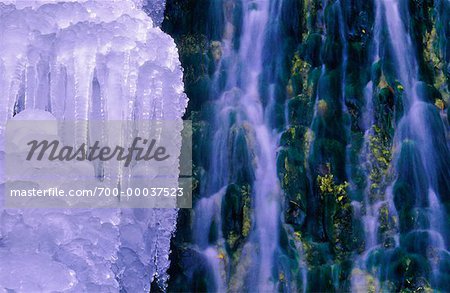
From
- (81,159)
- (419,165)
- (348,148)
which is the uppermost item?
(348,148)

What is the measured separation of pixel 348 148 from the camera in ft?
18.8

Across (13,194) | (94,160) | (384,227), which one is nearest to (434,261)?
(384,227)

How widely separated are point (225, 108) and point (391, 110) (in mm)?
1235

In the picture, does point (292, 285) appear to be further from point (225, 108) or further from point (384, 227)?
point (225, 108)

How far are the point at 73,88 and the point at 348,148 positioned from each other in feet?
7.09

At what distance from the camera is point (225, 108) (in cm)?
592

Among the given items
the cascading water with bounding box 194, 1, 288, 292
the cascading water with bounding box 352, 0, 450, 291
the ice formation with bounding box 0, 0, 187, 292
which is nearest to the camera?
the ice formation with bounding box 0, 0, 187, 292

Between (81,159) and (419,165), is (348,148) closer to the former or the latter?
(419,165)

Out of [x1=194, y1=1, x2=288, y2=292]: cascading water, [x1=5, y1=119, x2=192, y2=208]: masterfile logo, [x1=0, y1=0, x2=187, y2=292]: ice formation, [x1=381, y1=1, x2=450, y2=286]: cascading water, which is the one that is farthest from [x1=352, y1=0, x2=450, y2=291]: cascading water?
[x1=0, y1=0, x2=187, y2=292]: ice formation

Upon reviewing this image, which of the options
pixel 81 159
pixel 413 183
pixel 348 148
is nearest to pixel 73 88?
pixel 81 159

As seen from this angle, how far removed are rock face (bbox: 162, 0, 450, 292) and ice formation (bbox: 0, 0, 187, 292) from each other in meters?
1.09

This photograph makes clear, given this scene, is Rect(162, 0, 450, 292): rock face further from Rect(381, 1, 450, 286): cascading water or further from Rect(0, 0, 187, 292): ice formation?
Rect(0, 0, 187, 292): ice formation

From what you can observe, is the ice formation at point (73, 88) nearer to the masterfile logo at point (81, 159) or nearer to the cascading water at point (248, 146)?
the masterfile logo at point (81, 159)

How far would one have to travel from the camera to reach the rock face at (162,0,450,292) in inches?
219
